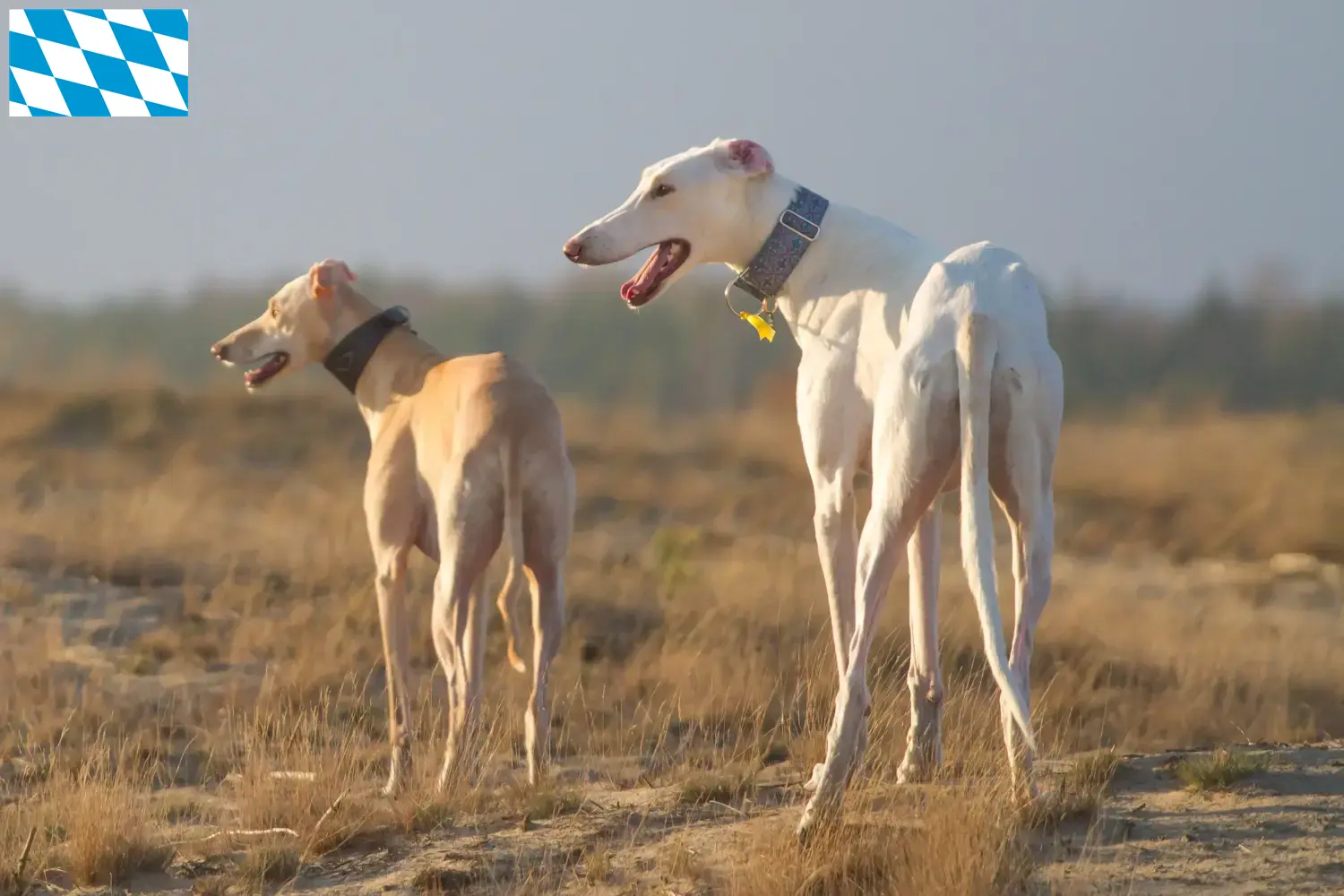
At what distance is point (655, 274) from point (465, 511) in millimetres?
1651

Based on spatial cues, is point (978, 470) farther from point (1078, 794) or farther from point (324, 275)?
point (324, 275)

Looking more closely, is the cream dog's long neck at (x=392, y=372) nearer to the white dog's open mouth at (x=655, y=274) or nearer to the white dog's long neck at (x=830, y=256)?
the white dog's open mouth at (x=655, y=274)

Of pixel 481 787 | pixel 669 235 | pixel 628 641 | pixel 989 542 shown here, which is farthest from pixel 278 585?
pixel 989 542

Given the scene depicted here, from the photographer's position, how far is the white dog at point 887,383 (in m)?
5.23

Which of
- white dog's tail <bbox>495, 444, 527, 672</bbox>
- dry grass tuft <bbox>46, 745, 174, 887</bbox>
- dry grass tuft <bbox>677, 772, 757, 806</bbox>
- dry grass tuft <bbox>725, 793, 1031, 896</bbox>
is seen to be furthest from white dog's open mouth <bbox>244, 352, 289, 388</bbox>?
dry grass tuft <bbox>725, 793, 1031, 896</bbox>

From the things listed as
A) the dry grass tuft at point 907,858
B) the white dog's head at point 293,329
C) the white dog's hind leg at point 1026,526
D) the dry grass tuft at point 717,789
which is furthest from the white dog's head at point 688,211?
the white dog's head at point 293,329

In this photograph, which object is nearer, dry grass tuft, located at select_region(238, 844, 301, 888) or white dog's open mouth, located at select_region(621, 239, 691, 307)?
dry grass tuft, located at select_region(238, 844, 301, 888)

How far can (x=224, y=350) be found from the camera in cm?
931

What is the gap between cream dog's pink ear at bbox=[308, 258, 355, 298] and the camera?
29.8 feet

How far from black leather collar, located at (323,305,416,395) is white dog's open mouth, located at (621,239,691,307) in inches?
106

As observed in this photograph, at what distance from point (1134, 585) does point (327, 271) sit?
13.0m

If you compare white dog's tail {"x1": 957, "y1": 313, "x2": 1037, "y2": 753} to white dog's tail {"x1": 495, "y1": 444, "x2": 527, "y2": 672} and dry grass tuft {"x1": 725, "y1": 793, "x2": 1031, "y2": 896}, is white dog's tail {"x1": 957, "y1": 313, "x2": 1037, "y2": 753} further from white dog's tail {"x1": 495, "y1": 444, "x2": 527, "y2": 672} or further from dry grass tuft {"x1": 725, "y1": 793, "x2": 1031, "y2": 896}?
white dog's tail {"x1": 495, "y1": 444, "x2": 527, "y2": 672}

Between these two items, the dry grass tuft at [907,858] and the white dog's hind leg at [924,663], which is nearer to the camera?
the dry grass tuft at [907,858]

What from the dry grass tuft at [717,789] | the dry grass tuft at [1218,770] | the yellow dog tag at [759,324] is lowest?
the dry grass tuft at [717,789]
